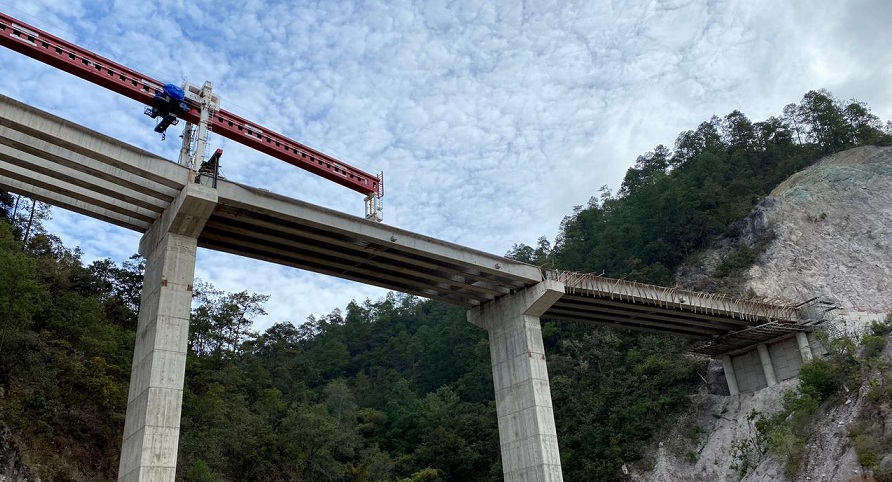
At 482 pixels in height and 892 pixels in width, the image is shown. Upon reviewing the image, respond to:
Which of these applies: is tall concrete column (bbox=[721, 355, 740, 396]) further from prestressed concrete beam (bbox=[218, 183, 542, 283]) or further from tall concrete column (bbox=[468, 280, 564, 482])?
prestressed concrete beam (bbox=[218, 183, 542, 283])

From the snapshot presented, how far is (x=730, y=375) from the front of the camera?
43.2 metres

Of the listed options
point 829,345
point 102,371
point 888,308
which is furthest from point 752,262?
point 102,371

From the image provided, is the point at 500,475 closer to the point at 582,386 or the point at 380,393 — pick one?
the point at 582,386

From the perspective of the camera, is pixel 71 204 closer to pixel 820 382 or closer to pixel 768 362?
pixel 820 382

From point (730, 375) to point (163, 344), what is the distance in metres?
34.3

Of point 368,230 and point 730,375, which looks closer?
point 368,230

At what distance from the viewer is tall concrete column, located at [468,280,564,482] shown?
28.5 meters

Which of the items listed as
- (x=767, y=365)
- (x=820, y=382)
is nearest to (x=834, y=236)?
(x=767, y=365)

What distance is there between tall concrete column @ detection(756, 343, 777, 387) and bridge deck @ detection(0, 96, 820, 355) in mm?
2521

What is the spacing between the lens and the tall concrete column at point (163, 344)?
1998cm

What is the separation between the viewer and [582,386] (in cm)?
5112

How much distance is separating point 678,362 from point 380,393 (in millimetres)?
30504

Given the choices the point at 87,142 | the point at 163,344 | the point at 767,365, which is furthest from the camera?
the point at 767,365

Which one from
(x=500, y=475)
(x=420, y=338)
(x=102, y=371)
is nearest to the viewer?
(x=102, y=371)
